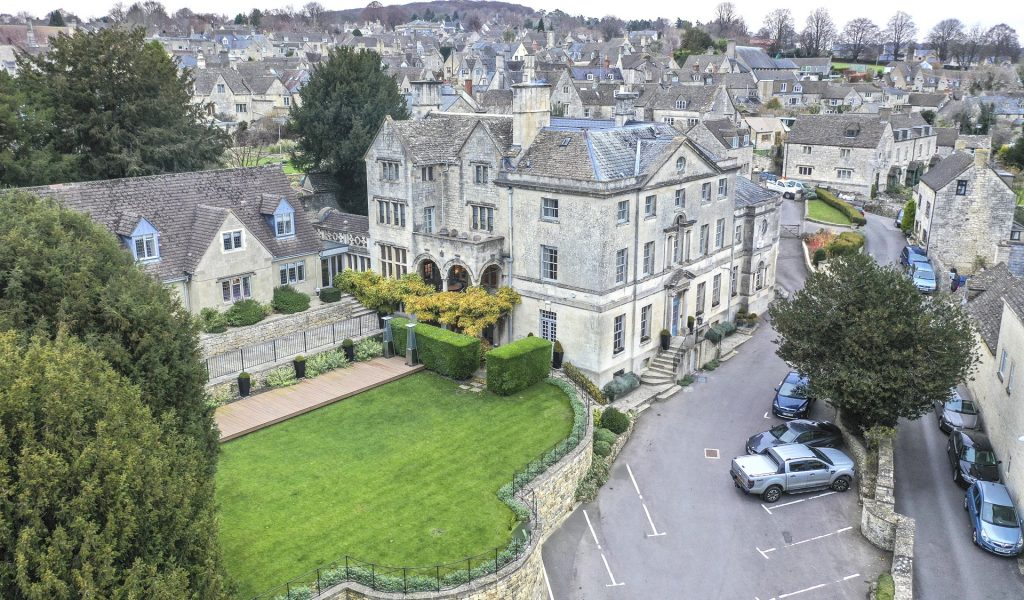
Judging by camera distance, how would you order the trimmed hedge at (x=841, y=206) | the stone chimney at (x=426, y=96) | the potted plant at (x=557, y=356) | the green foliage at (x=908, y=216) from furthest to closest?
the trimmed hedge at (x=841, y=206), the green foliage at (x=908, y=216), the stone chimney at (x=426, y=96), the potted plant at (x=557, y=356)

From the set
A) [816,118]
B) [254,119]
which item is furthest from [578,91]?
[254,119]

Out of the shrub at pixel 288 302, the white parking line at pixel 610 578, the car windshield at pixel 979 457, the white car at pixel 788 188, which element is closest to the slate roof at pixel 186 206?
the shrub at pixel 288 302

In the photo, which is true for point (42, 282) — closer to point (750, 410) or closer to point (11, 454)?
point (11, 454)

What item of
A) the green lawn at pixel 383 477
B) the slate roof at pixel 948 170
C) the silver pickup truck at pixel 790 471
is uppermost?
the slate roof at pixel 948 170

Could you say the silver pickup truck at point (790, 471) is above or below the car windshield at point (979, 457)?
below

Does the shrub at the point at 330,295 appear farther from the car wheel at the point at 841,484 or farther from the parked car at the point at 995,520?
the parked car at the point at 995,520

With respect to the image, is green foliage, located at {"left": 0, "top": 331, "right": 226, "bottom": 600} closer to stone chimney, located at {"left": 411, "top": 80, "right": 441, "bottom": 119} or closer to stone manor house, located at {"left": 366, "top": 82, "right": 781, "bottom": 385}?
stone manor house, located at {"left": 366, "top": 82, "right": 781, "bottom": 385}

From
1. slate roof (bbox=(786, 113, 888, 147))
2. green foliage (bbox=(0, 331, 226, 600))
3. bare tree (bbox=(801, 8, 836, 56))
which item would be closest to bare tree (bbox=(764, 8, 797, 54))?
bare tree (bbox=(801, 8, 836, 56))
